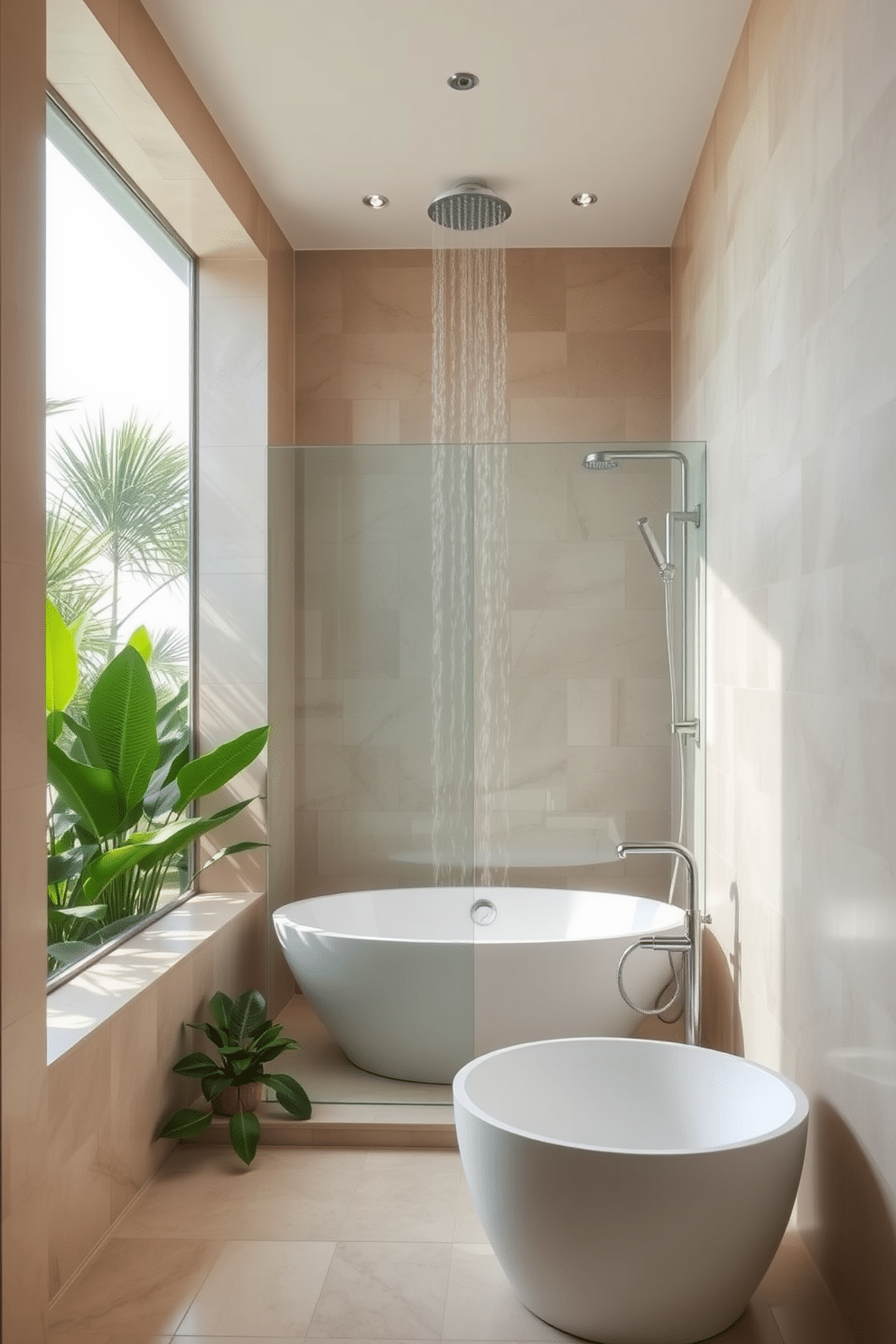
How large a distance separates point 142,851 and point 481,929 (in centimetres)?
96

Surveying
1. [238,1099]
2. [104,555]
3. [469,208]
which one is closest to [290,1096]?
[238,1099]

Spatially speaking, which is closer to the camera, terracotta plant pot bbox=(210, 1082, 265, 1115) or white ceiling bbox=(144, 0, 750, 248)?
white ceiling bbox=(144, 0, 750, 248)

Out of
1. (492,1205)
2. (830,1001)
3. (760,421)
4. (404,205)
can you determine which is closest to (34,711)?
(492,1205)

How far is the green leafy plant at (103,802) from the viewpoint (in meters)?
2.68

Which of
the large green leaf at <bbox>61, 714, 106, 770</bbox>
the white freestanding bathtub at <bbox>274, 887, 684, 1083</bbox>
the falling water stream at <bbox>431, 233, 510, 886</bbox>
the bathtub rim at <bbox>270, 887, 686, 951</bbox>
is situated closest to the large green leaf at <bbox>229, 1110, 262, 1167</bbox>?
the white freestanding bathtub at <bbox>274, 887, 684, 1083</bbox>

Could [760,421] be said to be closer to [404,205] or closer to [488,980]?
[488,980]

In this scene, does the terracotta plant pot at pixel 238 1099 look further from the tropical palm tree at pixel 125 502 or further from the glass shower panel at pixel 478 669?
the tropical palm tree at pixel 125 502

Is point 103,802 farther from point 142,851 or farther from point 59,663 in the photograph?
point 59,663

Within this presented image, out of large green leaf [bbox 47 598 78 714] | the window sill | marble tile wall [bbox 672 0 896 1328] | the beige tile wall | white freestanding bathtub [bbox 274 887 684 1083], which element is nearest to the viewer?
marble tile wall [bbox 672 0 896 1328]

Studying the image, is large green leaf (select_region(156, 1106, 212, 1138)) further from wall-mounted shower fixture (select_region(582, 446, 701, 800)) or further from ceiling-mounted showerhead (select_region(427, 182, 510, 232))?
ceiling-mounted showerhead (select_region(427, 182, 510, 232))

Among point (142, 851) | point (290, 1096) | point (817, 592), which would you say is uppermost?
point (817, 592)

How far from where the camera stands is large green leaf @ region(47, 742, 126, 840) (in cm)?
274

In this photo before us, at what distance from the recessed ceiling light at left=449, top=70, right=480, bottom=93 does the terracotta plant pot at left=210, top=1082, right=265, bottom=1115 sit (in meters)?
2.69

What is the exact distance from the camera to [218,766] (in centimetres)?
325
